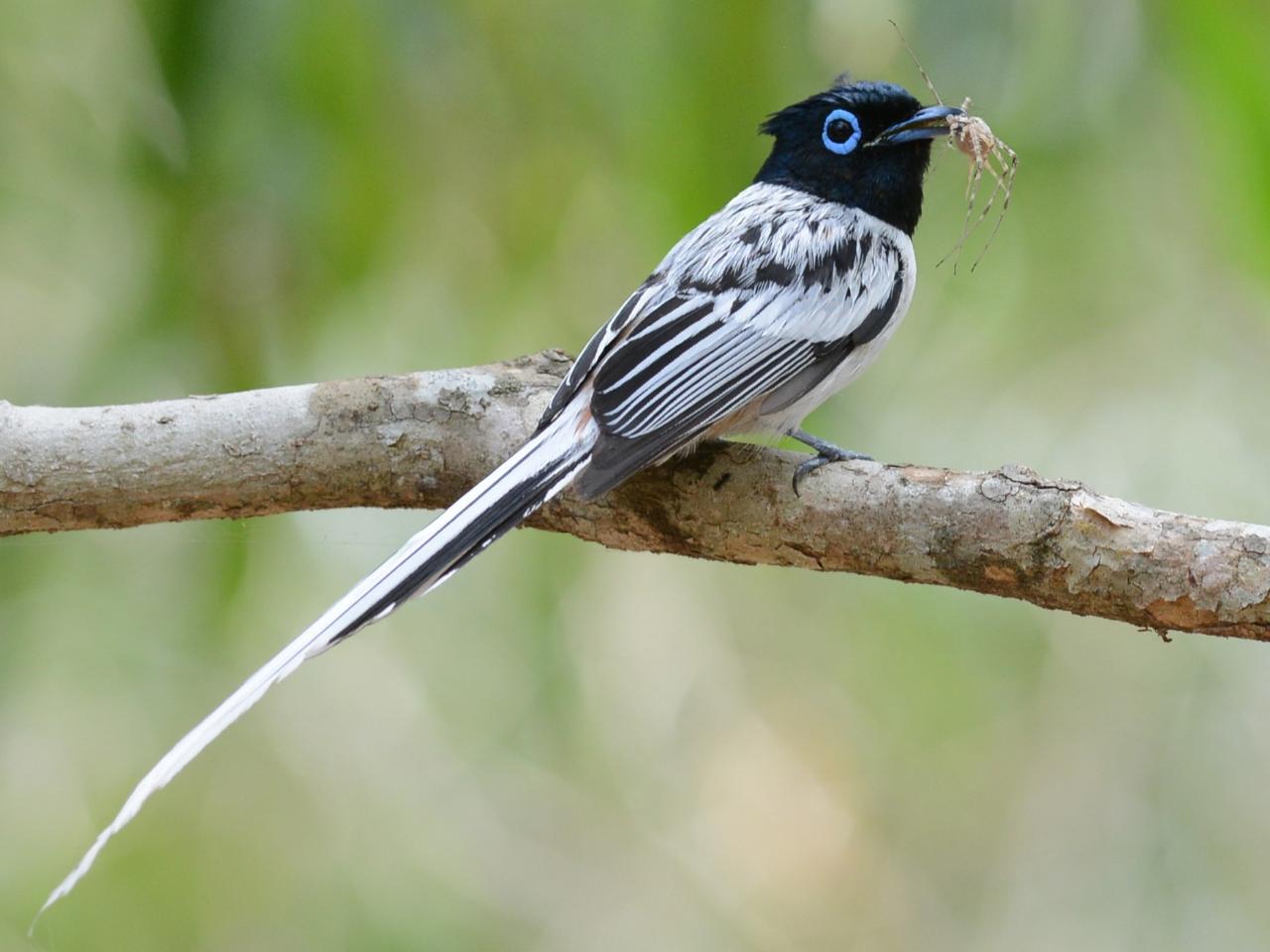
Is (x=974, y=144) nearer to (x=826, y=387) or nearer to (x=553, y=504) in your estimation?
(x=826, y=387)

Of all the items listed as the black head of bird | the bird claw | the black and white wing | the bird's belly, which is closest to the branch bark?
the bird claw

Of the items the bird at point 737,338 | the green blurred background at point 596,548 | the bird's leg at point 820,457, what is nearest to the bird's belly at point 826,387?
the bird at point 737,338

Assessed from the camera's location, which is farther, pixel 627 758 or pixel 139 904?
pixel 627 758

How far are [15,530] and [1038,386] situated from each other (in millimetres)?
3565

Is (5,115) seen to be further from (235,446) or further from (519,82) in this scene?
(235,446)

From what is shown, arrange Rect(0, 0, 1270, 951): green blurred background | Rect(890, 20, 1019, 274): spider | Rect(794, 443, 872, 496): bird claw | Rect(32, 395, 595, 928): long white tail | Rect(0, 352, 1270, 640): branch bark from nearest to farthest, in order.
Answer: Rect(32, 395, 595, 928): long white tail
Rect(0, 352, 1270, 640): branch bark
Rect(794, 443, 872, 496): bird claw
Rect(890, 20, 1019, 274): spider
Rect(0, 0, 1270, 951): green blurred background

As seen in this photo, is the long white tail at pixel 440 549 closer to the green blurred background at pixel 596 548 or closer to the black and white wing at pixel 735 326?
the black and white wing at pixel 735 326

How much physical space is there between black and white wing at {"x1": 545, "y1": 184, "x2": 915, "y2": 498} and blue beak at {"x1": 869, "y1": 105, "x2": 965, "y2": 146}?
0.22 meters

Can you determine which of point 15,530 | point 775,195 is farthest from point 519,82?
point 15,530

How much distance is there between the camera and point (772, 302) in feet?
10.3

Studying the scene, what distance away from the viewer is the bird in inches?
100

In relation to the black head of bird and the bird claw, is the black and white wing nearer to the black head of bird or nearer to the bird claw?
the black head of bird

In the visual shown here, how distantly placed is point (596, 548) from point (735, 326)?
6.63ft

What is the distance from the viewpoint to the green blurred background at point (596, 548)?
12.4 ft
